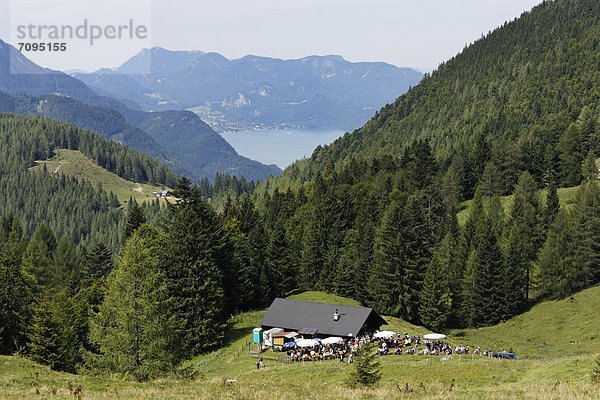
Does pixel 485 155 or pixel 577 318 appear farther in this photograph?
pixel 485 155

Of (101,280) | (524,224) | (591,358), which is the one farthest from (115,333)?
(524,224)

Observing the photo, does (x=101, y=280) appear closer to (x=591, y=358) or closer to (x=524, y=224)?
(x=591, y=358)

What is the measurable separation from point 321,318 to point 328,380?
1904 cm

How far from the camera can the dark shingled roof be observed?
167 ft

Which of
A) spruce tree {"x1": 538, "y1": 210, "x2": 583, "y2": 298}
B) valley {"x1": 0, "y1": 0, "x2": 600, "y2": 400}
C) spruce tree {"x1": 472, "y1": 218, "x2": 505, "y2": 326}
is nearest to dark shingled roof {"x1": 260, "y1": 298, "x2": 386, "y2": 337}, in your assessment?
valley {"x1": 0, "y1": 0, "x2": 600, "y2": 400}

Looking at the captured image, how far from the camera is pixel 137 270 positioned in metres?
37.4

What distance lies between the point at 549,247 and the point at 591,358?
48920mm

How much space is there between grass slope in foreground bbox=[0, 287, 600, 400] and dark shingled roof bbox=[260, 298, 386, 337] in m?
4.04

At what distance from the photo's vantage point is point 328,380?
34.1m

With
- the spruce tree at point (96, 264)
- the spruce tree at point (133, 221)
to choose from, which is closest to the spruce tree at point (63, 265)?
the spruce tree at point (96, 264)

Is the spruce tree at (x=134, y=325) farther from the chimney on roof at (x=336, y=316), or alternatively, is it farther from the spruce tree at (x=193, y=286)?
the chimney on roof at (x=336, y=316)

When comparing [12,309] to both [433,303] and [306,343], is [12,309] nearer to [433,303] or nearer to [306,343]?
[306,343]

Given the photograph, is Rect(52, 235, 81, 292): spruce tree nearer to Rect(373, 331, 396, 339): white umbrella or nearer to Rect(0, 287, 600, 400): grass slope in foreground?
Rect(0, 287, 600, 400): grass slope in foreground

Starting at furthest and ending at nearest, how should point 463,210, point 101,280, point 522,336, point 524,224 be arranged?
point 463,210 → point 524,224 → point 101,280 → point 522,336
